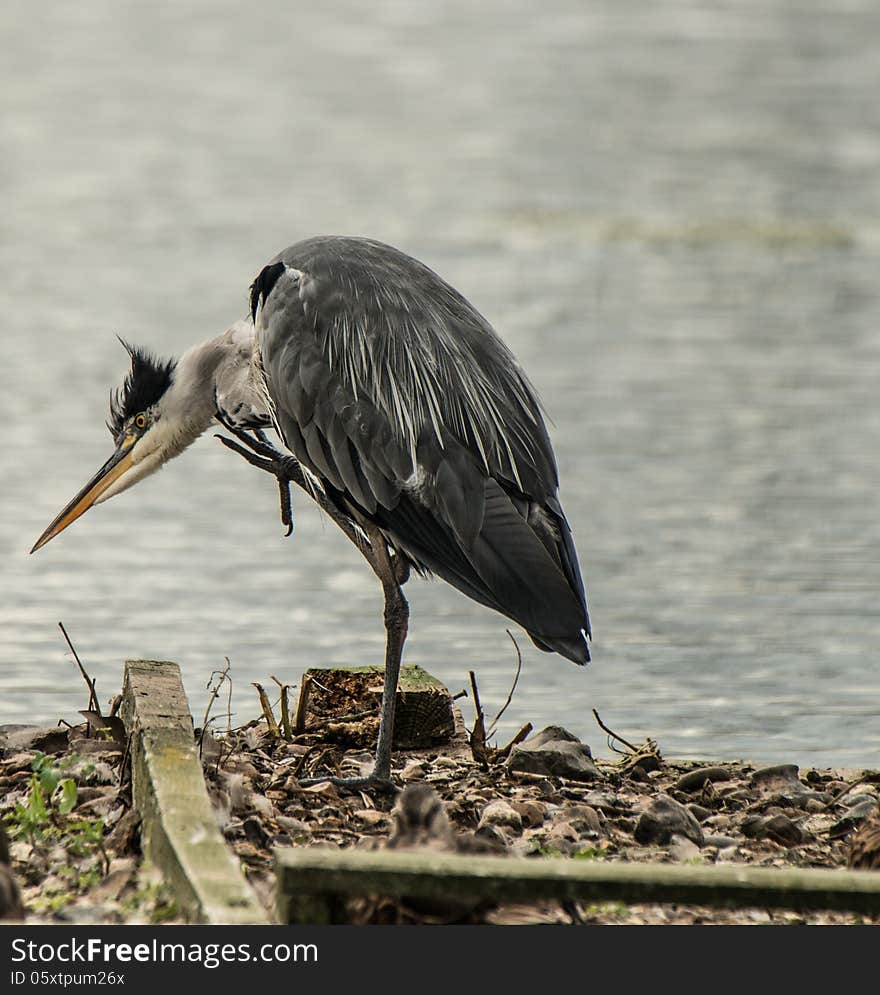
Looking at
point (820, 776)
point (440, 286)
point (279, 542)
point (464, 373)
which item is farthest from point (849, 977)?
point (279, 542)

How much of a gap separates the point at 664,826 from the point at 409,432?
3.85 feet

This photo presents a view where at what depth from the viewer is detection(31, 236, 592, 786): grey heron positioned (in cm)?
438

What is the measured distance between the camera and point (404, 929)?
2916 mm

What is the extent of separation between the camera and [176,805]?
140 inches

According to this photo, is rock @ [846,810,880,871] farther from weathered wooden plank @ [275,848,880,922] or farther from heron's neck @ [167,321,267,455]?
heron's neck @ [167,321,267,455]

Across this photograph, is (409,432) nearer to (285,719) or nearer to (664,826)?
(285,719)

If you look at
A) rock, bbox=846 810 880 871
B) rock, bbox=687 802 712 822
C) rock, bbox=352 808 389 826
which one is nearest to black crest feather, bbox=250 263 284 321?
rock, bbox=352 808 389 826

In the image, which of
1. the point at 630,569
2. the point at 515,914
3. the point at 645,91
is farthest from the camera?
the point at 645,91

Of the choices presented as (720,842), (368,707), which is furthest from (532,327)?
(720,842)

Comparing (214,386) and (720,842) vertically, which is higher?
(214,386)

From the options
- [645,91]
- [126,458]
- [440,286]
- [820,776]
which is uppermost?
[645,91]

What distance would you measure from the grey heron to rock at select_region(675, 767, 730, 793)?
50cm

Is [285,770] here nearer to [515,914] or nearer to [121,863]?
[121,863]

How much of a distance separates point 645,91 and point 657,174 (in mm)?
5965
